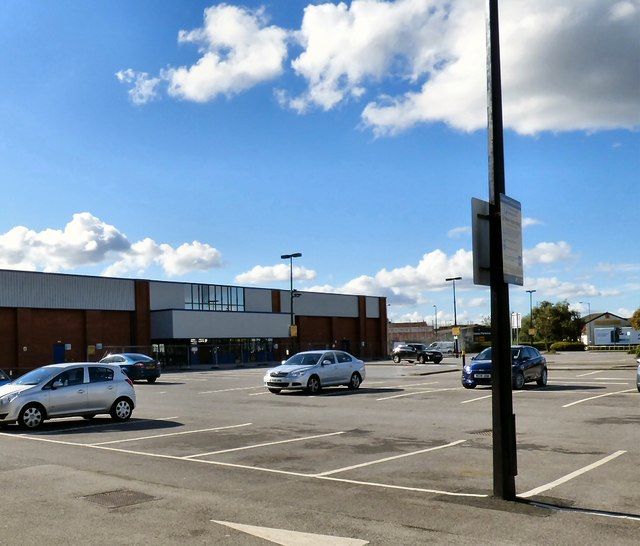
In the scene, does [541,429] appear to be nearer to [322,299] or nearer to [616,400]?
[616,400]

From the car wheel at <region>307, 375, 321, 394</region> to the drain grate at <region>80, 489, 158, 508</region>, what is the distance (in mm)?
15864

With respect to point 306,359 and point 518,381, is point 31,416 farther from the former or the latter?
point 518,381

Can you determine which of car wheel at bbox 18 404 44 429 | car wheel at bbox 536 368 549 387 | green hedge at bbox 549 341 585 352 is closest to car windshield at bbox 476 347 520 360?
car wheel at bbox 536 368 549 387

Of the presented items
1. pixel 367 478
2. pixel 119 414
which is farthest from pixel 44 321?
pixel 367 478

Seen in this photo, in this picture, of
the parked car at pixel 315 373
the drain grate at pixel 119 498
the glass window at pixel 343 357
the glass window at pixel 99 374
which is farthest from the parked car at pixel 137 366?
the drain grate at pixel 119 498

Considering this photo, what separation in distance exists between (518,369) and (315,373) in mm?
6910

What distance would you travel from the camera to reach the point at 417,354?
5691 centimetres

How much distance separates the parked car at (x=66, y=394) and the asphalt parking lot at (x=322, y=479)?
0.39m

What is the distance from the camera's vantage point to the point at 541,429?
14539 millimetres

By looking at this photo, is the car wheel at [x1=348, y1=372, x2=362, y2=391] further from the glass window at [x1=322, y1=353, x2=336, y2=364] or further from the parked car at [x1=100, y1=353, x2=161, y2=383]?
the parked car at [x1=100, y1=353, x2=161, y2=383]

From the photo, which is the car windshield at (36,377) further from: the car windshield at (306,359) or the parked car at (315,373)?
the car windshield at (306,359)

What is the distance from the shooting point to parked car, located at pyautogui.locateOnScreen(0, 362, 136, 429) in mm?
15594

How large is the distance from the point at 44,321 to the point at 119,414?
3984cm

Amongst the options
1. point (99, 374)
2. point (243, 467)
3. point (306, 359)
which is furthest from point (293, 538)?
Result: point (306, 359)
